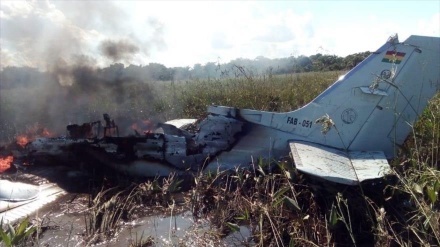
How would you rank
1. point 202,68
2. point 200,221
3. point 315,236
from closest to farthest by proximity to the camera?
point 315,236
point 200,221
point 202,68

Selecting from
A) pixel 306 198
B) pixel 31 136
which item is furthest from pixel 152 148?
pixel 31 136

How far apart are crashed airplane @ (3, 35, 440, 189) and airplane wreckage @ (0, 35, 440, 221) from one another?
13mm

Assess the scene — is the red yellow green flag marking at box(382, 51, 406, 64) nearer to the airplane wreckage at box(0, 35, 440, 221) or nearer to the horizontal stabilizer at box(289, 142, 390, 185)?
the airplane wreckage at box(0, 35, 440, 221)

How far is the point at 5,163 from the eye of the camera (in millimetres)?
7066

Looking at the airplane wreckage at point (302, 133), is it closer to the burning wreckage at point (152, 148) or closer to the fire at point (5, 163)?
the burning wreckage at point (152, 148)

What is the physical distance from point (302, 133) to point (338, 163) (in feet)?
3.70

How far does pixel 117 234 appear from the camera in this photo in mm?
4840

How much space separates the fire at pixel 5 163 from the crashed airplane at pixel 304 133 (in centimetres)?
19

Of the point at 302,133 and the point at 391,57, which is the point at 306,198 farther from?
the point at 391,57

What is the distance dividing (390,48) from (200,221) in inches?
149

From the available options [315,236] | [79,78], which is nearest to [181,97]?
[79,78]

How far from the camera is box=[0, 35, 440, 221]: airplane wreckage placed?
6.15 meters

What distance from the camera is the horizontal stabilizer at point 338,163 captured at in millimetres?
4770

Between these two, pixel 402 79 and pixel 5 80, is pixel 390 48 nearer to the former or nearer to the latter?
pixel 402 79
